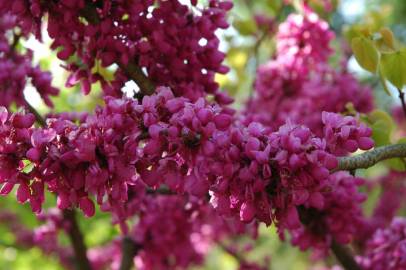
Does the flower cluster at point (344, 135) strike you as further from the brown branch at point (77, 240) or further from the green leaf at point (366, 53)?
the brown branch at point (77, 240)

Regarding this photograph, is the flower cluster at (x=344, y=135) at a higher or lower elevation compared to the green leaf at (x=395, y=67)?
higher

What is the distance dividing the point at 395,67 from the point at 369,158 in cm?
51

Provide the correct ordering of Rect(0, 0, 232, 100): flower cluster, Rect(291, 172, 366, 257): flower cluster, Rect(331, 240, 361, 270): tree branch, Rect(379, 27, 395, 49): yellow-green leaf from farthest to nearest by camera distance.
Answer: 1. Rect(331, 240, 361, 270): tree branch
2. Rect(291, 172, 366, 257): flower cluster
3. Rect(379, 27, 395, 49): yellow-green leaf
4. Rect(0, 0, 232, 100): flower cluster

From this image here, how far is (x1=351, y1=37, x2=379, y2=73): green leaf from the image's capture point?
2.21 metres

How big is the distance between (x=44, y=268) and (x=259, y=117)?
331 centimetres

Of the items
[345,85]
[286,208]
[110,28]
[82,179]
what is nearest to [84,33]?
[110,28]

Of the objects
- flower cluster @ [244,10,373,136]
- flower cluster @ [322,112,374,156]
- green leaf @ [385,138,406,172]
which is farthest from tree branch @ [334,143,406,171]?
flower cluster @ [244,10,373,136]

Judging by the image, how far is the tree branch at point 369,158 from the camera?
70.5 inches

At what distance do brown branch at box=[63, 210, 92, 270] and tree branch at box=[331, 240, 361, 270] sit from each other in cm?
153

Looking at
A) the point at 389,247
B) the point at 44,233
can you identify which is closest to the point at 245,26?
the point at 44,233

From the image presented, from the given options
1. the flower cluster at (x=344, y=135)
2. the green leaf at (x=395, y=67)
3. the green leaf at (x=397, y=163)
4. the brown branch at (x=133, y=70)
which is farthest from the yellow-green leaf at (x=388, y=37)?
the brown branch at (x=133, y=70)

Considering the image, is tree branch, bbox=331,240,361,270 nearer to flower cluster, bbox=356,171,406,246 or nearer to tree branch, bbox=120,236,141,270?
flower cluster, bbox=356,171,406,246

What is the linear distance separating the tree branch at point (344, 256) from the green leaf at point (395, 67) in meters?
0.81

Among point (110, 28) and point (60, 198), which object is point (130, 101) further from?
point (110, 28)
